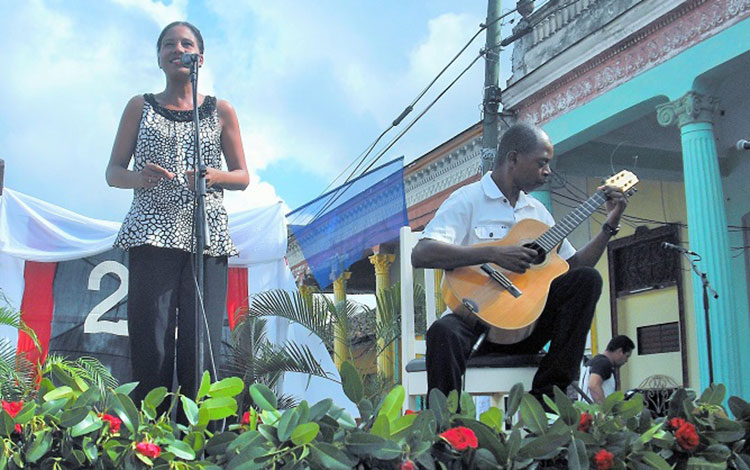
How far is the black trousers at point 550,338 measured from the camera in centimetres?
276

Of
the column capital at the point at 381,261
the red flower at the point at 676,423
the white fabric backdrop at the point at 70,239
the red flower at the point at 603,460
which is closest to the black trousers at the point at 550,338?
the red flower at the point at 676,423

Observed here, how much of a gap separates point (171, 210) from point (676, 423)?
1.72m

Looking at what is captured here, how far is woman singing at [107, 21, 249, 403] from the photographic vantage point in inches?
101

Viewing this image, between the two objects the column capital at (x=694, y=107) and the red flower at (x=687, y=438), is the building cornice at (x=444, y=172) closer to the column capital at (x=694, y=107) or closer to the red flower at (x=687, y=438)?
the column capital at (x=694, y=107)

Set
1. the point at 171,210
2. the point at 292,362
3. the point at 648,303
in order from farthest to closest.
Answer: the point at 648,303, the point at 292,362, the point at 171,210

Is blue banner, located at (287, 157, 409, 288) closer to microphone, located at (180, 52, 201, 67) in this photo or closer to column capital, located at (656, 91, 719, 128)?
column capital, located at (656, 91, 719, 128)

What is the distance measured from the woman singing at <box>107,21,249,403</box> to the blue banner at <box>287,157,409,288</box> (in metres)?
6.30

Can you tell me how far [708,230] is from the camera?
28.1 feet

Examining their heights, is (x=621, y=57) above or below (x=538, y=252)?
above

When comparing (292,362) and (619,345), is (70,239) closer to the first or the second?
(292,362)

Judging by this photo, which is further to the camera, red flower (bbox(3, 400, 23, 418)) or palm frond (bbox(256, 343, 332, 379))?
palm frond (bbox(256, 343, 332, 379))

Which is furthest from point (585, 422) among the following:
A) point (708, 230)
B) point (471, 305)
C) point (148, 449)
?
point (708, 230)

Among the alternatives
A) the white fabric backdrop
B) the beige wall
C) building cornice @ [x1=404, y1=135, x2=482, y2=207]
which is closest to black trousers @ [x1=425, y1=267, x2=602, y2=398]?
the white fabric backdrop

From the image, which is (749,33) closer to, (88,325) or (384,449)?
(88,325)
